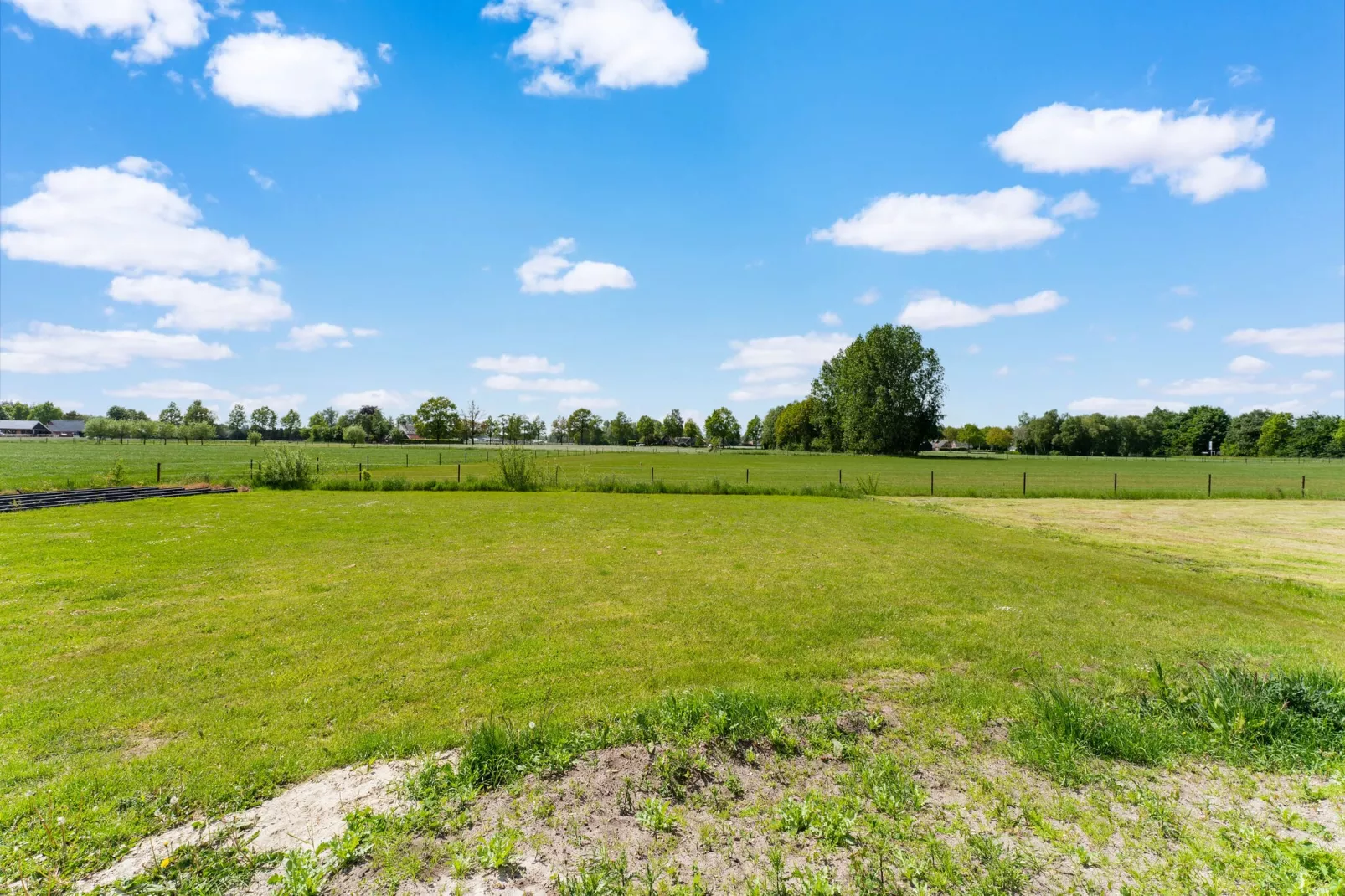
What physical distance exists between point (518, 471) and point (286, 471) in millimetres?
10741

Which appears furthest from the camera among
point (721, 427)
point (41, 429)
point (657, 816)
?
point (721, 427)

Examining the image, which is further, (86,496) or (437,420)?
(437,420)

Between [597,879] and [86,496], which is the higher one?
[86,496]

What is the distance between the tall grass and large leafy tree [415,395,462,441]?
162m

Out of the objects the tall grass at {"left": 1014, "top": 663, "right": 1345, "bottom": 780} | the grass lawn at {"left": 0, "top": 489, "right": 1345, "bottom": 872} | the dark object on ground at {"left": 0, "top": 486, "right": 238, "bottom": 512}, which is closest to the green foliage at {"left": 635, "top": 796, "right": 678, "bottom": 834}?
the grass lawn at {"left": 0, "top": 489, "right": 1345, "bottom": 872}

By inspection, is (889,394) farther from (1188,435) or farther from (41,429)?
(41,429)

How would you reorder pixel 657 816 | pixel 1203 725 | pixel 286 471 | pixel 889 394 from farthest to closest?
pixel 889 394
pixel 286 471
pixel 1203 725
pixel 657 816

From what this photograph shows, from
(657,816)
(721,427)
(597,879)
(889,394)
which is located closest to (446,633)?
(657,816)

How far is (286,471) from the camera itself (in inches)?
1064

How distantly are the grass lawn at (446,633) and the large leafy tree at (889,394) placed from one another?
77358 mm

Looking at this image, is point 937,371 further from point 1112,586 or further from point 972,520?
point 1112,586

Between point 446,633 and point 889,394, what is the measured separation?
89.9m

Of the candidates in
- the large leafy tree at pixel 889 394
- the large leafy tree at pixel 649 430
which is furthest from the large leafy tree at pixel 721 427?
the large leafy tree at pixel 889 394

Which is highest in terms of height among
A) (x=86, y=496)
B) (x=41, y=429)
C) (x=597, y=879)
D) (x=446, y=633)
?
(x=41, y=429)
